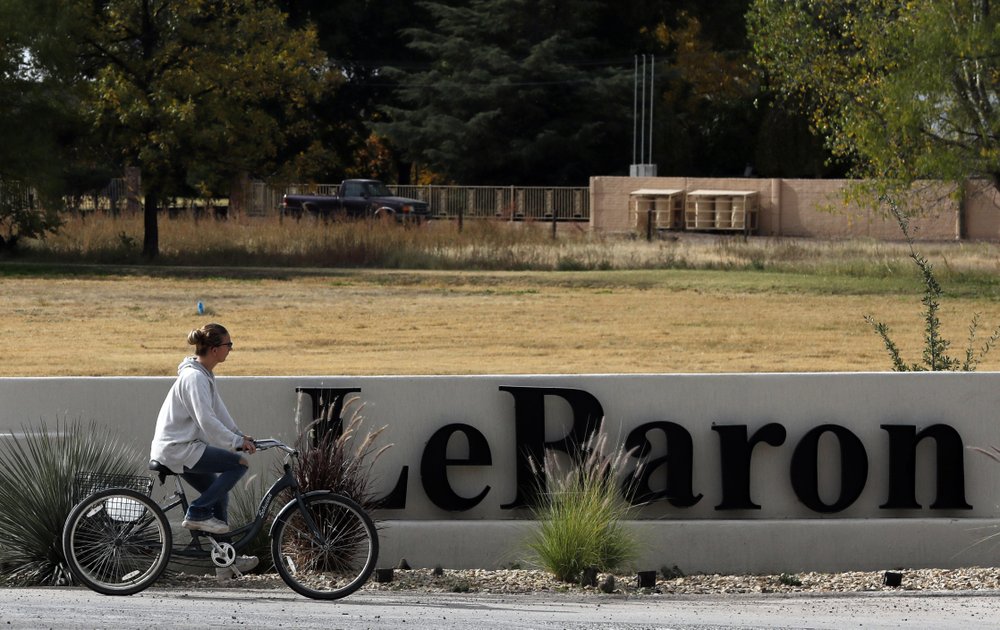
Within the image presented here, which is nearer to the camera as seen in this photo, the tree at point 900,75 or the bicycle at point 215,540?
the bicycle at point 215,540

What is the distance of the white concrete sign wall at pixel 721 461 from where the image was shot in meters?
11.1

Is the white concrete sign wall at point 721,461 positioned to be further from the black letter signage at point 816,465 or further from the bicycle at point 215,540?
the bicycle at point 215,540

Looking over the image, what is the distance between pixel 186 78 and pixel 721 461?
24974 millimetres

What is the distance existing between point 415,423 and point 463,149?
1943 inches

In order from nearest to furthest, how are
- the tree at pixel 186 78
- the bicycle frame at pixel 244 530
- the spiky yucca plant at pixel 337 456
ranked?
the bicycle frame at pixel 244 530 < the spiky yucca plant at pixel 337 456 < the tree at pixel 186 78

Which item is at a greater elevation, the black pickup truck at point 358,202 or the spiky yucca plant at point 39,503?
the black pickup truck at point 358,202

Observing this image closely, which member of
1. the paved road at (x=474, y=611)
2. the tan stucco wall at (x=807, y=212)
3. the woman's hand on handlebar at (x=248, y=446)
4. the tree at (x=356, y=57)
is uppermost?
the tree at (x=356, y=57)

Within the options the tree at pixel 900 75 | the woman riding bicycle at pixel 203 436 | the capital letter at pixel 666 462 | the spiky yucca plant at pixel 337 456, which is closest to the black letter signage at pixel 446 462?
the spiky yucca plant at pixel 337 456

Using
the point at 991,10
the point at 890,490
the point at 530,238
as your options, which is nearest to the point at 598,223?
the point at 530,238

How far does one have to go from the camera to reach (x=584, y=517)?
1022 centimetres

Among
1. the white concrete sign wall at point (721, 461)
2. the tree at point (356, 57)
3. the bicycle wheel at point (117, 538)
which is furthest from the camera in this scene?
the tree at point (356, 57)

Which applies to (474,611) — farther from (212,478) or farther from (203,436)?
(203,436)

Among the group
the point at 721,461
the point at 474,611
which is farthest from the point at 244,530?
the point at 721,461

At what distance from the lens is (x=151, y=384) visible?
10672 mm
